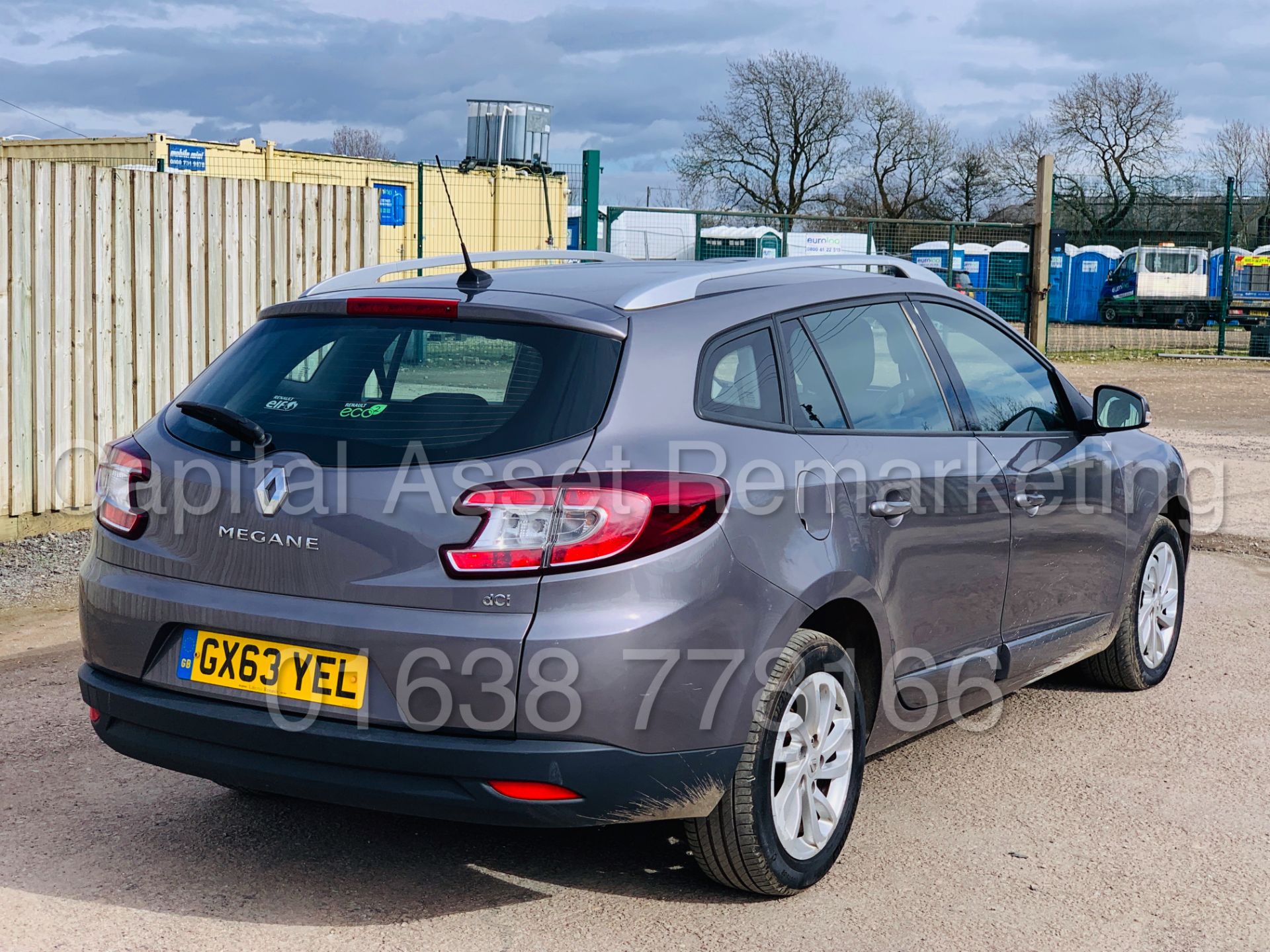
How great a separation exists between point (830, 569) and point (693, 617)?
0.53 m

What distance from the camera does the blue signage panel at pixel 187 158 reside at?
22938 millimetres

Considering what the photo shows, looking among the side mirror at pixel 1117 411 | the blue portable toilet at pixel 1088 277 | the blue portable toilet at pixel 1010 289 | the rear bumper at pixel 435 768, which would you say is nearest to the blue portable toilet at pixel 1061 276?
the blue portable toilet at pixel 1088 277

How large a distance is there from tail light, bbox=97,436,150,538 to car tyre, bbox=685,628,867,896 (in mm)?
1606

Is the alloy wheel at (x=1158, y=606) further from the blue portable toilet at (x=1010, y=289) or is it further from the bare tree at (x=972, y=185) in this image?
the bare tree at (x=972, y=185)

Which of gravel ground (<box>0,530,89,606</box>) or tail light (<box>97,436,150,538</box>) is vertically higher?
tail light (<box>97,436,150,538</box>)

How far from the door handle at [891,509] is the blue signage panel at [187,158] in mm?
20976

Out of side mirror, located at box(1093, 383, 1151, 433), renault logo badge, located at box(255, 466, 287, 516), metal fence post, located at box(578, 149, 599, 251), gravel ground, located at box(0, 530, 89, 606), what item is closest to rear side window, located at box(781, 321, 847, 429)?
renault logo badge, located at box(255, 466, 287, 516)

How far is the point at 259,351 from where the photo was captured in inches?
151

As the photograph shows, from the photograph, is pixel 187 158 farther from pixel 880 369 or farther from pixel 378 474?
pixel 378 474

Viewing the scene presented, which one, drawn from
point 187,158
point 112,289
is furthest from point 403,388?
point 187,158

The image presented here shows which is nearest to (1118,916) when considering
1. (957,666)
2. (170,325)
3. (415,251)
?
(957,666)

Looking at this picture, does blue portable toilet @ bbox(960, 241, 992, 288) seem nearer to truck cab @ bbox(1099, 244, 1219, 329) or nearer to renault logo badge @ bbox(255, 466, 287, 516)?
truck cab @ bbox(1099, 244, 1219, 329)

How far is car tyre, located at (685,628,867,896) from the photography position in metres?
3.46

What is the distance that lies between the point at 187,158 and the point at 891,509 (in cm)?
2162
